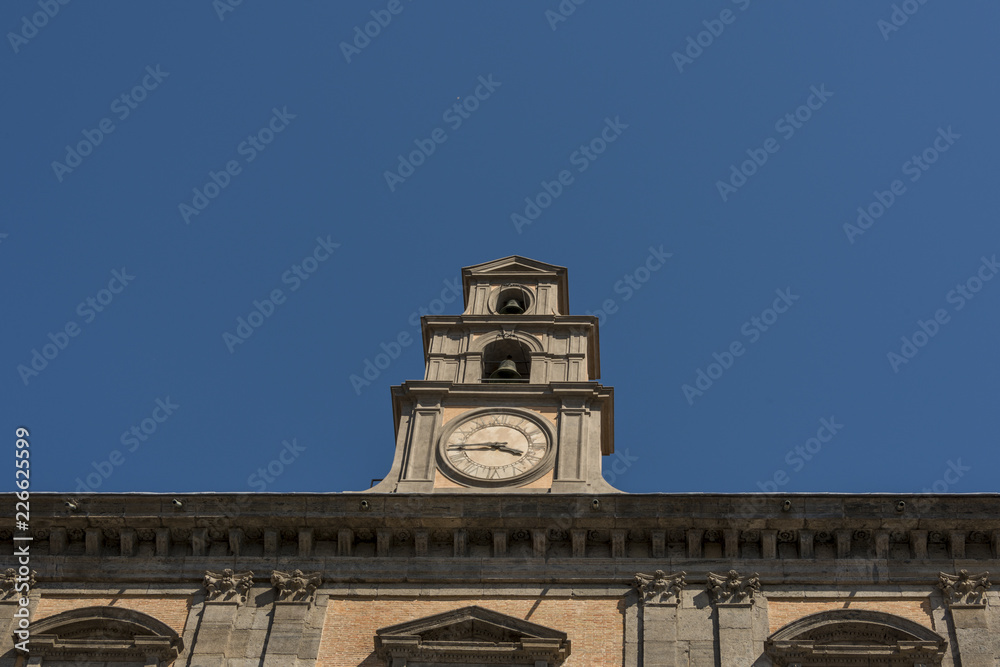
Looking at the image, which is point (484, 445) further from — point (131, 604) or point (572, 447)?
point (131, 604)

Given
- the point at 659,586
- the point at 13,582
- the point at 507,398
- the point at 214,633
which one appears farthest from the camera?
the point at 507,398

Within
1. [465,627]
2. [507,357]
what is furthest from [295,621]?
[507,357]

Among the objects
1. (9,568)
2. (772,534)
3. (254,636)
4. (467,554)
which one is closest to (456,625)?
(467,554)

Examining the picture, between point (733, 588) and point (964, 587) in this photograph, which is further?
point (733, 588)

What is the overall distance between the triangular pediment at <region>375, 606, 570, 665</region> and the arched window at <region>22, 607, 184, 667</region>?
3954 millimetres

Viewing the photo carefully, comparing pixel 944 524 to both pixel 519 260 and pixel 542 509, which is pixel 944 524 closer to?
pixel 542 509

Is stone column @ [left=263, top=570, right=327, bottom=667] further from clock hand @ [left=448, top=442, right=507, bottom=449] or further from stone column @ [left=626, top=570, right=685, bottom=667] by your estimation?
stone column @ [left=626, top=570, right=685, bottom=667]

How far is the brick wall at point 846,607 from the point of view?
29172 mm

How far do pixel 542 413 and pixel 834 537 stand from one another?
7332 millimetres

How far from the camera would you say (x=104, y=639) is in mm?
29766

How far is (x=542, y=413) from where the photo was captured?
1373 inches

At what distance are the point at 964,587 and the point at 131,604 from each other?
50.0 ft

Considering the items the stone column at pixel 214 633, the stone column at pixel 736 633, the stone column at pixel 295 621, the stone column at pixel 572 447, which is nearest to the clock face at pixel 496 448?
the stone column at pixel 572 447

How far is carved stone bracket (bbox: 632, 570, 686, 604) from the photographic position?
97.3 ft
